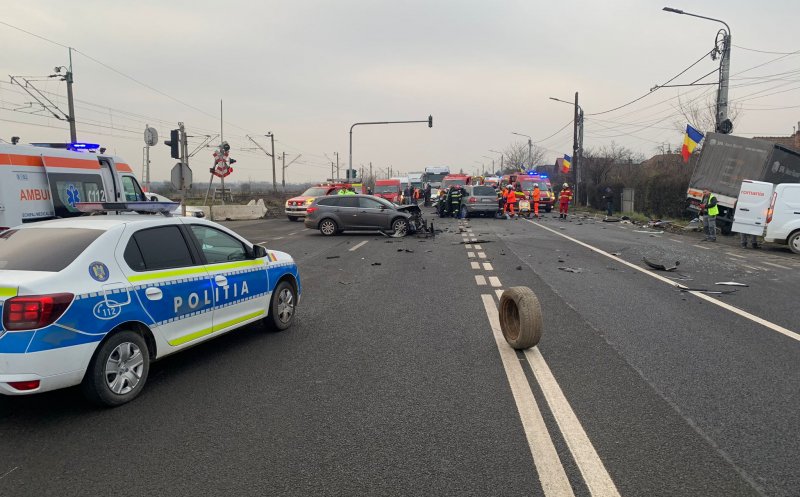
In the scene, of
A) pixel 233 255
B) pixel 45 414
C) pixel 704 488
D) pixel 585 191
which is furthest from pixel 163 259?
pixel 585 191

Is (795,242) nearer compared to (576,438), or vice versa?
(576,438)

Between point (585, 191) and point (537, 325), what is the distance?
40.3m

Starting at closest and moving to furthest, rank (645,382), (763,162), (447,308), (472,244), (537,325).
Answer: (645,382) < (537,325) < (447,308) < (472,244) < (763,162)

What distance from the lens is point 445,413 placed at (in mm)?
4258

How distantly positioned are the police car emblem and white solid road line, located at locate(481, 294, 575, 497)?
128 inches

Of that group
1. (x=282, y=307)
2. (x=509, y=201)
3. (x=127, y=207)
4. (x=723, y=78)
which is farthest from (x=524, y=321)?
(x=509, y=201)

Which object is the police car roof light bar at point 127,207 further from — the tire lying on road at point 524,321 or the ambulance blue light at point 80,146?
the ambulance blue light at point 80,146

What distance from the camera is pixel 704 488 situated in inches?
125

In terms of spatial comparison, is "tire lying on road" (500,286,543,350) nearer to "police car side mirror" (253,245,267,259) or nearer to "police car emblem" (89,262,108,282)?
"police car side mirror" (253,245,267,259)

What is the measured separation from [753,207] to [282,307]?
15118 mm

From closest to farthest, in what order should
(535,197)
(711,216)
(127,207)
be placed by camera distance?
(127,207), (711,216), (535,197)

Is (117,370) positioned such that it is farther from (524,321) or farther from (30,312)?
(524,321)

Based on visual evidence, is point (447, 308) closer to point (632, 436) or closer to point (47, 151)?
point (632, 436)

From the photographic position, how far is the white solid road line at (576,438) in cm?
322
